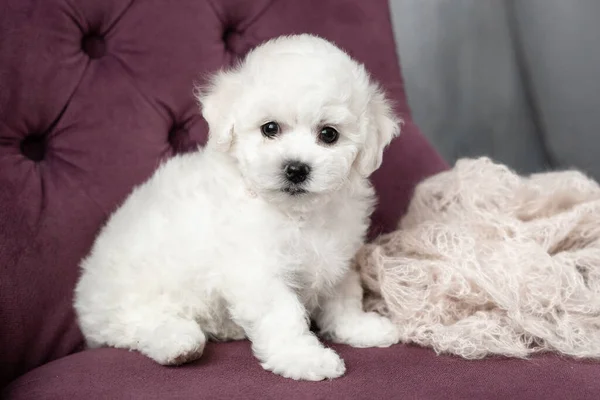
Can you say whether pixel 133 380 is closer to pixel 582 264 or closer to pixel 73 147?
pixel 73 147

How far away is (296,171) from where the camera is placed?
3.67 feet

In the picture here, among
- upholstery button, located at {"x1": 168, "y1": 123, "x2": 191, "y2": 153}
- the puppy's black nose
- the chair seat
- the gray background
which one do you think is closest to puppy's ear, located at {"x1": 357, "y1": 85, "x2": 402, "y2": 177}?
the puppy's black nose

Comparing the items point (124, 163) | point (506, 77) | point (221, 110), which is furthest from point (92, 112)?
point (506, 77)

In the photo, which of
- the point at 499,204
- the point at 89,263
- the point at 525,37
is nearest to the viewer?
the point at 89,263

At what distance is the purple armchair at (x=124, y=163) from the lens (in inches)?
38.3

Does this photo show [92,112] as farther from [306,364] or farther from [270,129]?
[306,364]

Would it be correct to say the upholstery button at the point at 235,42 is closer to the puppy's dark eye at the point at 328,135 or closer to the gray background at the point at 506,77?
the puppy's dark eye at the point at 328,135

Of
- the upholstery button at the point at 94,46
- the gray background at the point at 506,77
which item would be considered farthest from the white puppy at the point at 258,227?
the gray background at the point at 506,77

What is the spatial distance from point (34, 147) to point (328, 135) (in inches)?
26.7

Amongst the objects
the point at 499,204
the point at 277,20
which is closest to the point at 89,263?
the point at 277,20

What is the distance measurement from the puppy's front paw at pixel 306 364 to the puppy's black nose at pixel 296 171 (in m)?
0.30

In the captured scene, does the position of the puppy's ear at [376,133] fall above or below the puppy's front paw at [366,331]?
above

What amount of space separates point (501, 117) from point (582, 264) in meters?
1.12

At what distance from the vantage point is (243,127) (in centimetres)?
116
